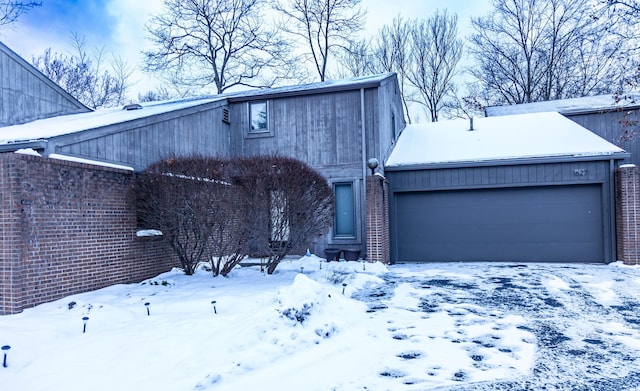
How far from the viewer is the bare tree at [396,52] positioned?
24906 mm

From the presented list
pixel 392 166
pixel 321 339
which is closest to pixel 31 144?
pixel 321 339

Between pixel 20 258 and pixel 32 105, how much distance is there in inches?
293

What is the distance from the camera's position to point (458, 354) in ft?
14.0

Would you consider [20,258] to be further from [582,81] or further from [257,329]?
[582,81]

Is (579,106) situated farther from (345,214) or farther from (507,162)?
(345,214)

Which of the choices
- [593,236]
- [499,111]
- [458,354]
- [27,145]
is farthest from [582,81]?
[27,145]

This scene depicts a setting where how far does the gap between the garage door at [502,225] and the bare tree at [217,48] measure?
1449 cm

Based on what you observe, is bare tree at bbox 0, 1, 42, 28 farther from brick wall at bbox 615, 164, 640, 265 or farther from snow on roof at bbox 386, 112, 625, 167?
brick wall at bbox 615, 164, 640, 265

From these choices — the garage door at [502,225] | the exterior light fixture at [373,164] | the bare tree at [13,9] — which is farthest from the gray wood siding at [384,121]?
the bare tree at [13,9]

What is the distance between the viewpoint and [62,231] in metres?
6.31

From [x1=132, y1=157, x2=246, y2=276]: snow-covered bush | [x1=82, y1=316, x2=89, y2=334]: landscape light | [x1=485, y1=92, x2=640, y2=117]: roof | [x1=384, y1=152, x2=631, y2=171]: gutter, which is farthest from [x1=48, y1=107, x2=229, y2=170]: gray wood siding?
[x1=485, y1=92, x2=640, y2=117]: roof

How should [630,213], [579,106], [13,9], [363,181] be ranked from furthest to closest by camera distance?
[579,106] < [13,9] < [363,181] < [630,213]

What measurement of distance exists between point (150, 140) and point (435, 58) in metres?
20.2

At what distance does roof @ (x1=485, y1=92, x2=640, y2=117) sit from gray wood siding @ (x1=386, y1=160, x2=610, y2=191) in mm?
3456
